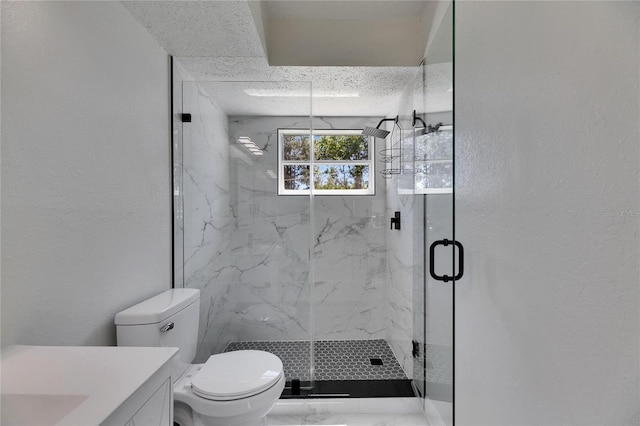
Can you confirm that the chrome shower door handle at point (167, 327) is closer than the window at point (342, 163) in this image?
Yes

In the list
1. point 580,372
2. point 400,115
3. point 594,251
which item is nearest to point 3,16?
point 594,251

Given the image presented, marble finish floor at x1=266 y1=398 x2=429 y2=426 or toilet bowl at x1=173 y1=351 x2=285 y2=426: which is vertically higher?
toilet bowl at x1=173 y1=351 x2=285 y2=426

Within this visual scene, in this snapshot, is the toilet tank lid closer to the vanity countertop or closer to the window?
the vanity countertop

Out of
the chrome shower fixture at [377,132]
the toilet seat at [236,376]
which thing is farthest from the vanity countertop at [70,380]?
the chrome shower fixture at [377,132]

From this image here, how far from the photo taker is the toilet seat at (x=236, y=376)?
4.58ft

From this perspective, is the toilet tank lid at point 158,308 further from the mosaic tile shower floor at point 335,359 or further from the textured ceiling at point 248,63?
the textured ceiling at point 248,63

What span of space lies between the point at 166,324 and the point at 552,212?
1.55 metres

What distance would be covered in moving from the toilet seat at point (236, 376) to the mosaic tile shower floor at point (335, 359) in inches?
22.9

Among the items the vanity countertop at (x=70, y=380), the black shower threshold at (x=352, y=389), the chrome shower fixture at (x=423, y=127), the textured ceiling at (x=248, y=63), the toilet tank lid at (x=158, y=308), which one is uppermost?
the textured ceiling at (x=248, y=63)

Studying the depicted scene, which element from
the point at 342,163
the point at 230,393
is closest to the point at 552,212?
the point at 230,393

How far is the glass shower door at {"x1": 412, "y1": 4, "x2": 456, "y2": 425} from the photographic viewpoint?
1393 millimetres

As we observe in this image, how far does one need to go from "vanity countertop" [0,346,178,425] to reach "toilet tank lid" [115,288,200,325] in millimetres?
444

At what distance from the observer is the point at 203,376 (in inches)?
59.1

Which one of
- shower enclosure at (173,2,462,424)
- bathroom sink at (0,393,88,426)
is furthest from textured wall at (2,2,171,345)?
shower enclosure at (173,2,462,424)
